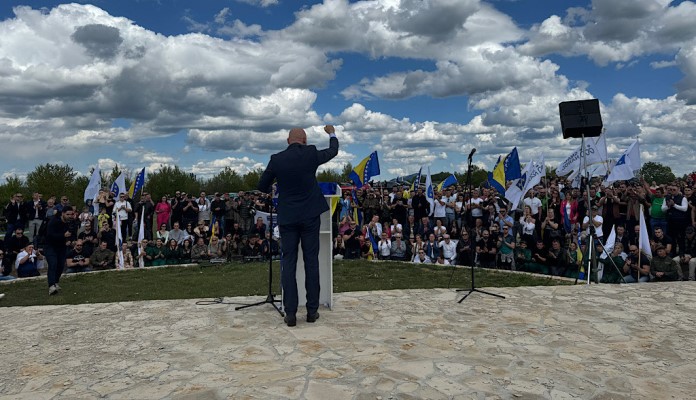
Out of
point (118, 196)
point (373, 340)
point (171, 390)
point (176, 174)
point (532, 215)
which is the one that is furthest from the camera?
point (176, 174)

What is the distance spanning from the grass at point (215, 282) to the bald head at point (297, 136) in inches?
149

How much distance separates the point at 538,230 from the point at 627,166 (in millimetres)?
3018

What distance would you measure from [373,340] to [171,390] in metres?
1.97

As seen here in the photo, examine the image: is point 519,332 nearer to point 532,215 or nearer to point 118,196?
point 532,215

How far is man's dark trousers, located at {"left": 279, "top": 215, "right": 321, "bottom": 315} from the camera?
18.5ft

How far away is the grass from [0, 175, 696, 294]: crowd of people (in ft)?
3.13

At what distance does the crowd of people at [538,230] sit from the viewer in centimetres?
1062

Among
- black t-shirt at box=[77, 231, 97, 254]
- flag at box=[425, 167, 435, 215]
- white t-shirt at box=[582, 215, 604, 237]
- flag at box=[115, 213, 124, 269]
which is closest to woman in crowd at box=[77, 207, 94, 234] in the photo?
black t-shirt at box=[77, 231, 97, 254]

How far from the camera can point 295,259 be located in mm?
5707

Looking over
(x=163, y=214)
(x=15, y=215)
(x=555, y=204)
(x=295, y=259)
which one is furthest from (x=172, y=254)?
(x=555, y=204)

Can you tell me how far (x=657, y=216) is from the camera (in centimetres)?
1205

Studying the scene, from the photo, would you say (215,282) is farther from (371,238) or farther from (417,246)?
(417,246)

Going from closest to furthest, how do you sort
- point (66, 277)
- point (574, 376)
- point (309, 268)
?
point (574, 376) < point (309, 268) < point (66, 277)

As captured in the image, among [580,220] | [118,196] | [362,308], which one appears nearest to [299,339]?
[362,308]
